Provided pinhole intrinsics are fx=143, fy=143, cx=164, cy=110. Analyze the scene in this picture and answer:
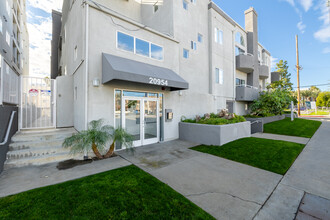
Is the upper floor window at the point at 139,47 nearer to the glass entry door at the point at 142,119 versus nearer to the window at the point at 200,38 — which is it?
the glass entry door at the point at 142,119

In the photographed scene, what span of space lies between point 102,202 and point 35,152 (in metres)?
4.09

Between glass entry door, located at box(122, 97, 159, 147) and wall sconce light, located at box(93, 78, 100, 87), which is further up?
wall sconce light, located at box(93, 78, 100, 87)

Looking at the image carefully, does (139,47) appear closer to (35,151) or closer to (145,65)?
(145,65)

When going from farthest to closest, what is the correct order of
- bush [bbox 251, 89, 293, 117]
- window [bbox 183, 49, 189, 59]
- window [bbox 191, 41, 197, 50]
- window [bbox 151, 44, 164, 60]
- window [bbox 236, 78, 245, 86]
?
window [bbox 236, 78, 245, 86] < bush [bbox 251, 89, 293, 117] < window [bbox 191, 41, 197, 50] < window [bbox 183, 49, 189, 59] < window [bbox 151, 44, 164, 60]

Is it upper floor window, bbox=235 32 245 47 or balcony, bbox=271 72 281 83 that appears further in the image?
balcony, bbox=271 72 281 83

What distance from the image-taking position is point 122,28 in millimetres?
7078

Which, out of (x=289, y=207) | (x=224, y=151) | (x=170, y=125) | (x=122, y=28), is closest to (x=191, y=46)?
(x=122, y=28)

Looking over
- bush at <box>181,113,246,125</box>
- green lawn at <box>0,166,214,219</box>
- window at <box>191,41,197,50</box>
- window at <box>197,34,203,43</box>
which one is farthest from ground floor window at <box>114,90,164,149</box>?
window at <box>197,34,203,43</box>

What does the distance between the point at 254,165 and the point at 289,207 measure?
229 centimetres

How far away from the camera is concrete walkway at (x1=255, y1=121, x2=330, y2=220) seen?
9.60 feet

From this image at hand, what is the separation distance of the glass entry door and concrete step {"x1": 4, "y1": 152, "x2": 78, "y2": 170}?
8.68 ft

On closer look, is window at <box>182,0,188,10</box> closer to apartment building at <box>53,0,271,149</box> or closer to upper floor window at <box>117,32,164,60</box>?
apartment building at <box>53,0,271,149</box>

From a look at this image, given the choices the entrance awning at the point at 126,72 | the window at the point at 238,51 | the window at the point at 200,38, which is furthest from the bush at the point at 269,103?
the entrance awning at the point at 126,72

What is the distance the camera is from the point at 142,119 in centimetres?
777
